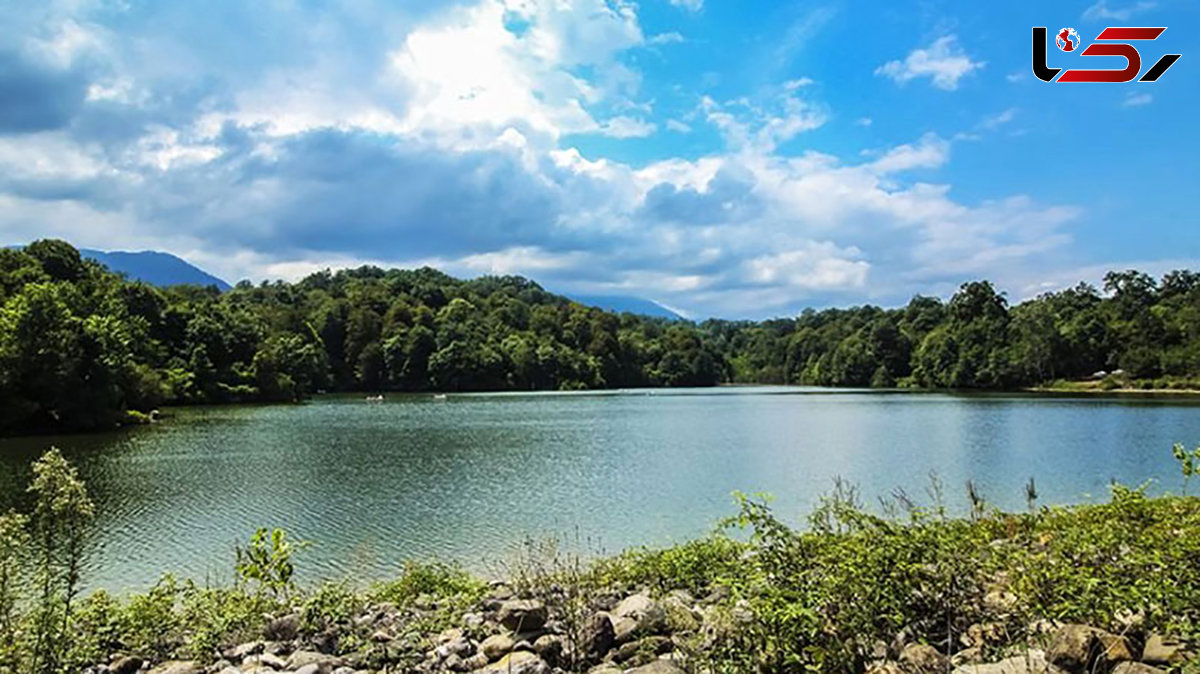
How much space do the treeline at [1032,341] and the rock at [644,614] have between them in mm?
108159

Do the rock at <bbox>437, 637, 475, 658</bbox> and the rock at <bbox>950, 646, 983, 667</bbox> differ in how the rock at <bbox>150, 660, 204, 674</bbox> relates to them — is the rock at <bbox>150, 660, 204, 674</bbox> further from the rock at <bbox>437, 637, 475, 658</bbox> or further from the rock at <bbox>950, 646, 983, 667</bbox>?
the rock at <bbox>950, 646, 983, 667</bbox>

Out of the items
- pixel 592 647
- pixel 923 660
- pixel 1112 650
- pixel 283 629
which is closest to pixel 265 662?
pixel 283 629

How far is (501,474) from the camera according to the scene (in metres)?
30.0

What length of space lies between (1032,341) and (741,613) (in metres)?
123

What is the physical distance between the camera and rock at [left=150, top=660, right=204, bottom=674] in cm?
793

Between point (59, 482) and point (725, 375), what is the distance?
177 metres

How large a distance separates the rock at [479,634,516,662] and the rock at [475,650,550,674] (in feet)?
0.54

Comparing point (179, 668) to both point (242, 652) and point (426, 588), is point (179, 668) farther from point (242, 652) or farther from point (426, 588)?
point (426, 588)

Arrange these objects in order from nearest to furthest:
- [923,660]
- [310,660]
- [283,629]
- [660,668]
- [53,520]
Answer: [923,660]
[660,668]
[53,520]
[310,660]
[283,629]

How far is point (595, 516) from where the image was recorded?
850 inches

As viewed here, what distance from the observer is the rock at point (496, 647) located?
7961mm

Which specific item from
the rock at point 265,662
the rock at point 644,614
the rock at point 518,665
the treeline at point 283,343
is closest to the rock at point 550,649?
the rock at point 518,665

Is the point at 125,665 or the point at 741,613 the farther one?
the point at 125,665

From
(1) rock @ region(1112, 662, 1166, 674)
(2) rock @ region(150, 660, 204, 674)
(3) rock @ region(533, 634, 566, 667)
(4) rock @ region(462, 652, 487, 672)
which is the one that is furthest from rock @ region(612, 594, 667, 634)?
(2) rock @ region(150, 660, 204, 674)
